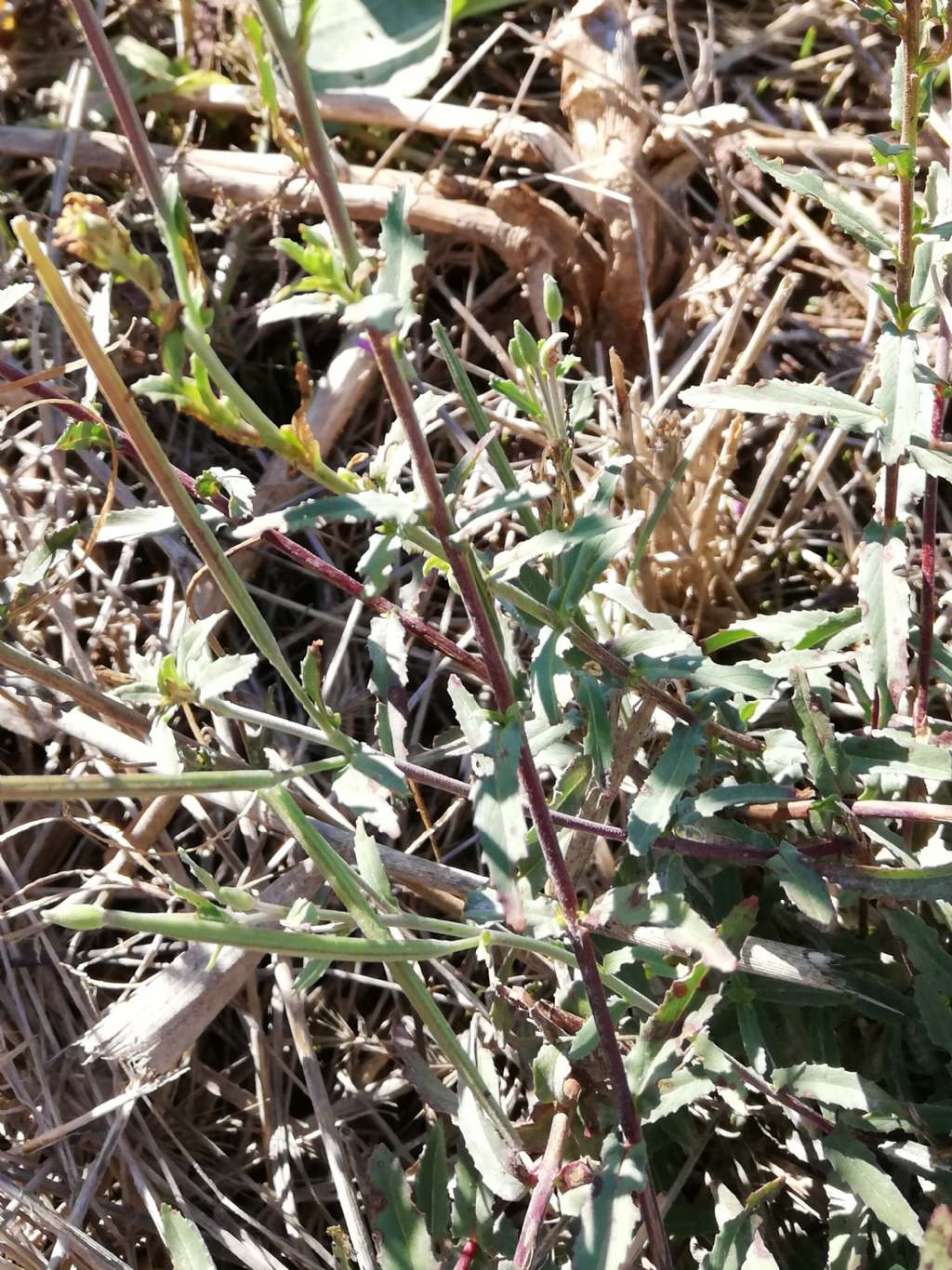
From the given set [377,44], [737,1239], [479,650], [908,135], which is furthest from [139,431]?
[377,44]

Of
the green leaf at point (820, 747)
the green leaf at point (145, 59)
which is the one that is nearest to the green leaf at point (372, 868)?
the green leaf at point (820, 747)

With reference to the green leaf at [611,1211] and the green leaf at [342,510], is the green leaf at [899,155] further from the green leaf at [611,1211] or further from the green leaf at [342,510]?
the green leaf at [611,1211]

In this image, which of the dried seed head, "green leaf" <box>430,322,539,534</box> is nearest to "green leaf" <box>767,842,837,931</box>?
"green leaf" <box>430,322,539,534</box>

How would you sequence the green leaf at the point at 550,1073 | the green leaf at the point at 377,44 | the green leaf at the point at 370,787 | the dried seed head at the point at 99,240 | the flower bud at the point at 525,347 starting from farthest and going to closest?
the green leaf at the point at 377,44 < the green leaf at the point at 550,1073 < the flower bud at the point at 525,347 < the green leaf at the point at 370,787 < the dried seed head at the point at 99,240

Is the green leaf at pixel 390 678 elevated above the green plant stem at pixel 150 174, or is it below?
below

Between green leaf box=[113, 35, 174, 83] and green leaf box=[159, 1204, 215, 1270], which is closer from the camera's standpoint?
green leaf box=[159, 1204, 215, 1270]

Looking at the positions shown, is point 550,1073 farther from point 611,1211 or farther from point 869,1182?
point 869,1182

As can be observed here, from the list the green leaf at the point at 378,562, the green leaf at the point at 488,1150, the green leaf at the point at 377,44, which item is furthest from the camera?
the green leaf at the point at 377,44

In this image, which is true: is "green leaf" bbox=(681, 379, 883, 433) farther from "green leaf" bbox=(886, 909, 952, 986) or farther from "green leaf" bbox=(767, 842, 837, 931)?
"green leaf" bbox=(886, 909, 952, 986)
